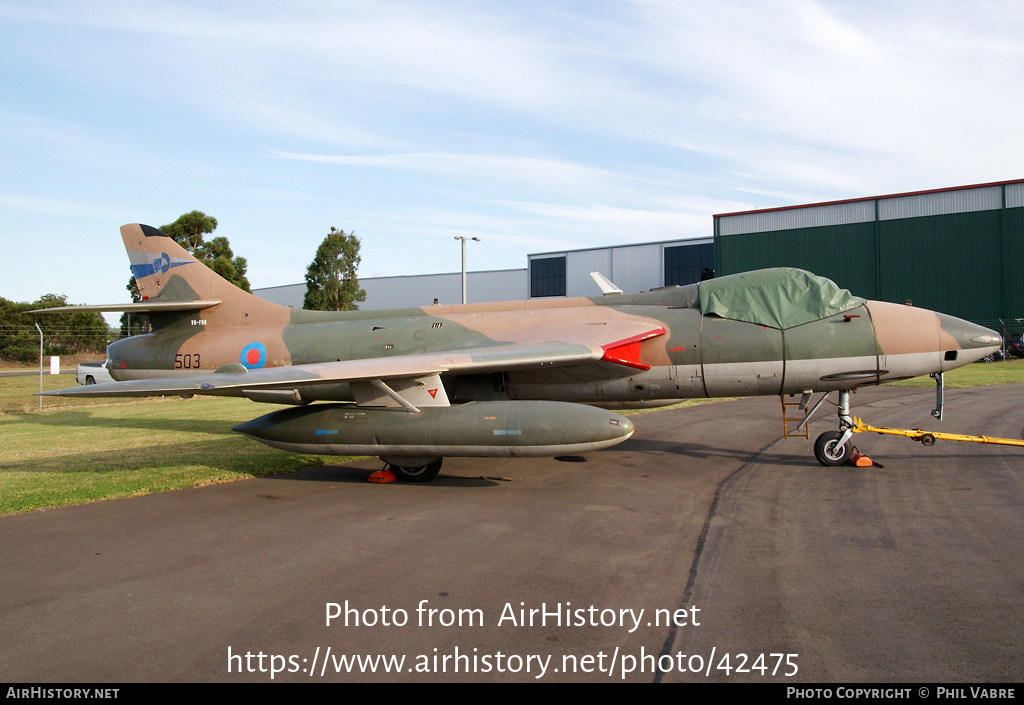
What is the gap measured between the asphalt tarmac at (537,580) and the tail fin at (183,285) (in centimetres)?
480

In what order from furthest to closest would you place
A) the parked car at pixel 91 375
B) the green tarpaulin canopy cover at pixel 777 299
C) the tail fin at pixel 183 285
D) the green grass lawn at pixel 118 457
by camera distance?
the parked car at pixel 91 375, the tail fin at pixel 183 285, the green tarpaulin canopy cover at pixel 777 299, the green grass lawn at pixel 118 457

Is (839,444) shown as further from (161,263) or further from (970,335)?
(161,263)

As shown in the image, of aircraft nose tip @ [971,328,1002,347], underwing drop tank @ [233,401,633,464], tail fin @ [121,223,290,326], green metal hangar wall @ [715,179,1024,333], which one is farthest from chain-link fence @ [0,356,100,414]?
green metal hangar wall @ [715,179,1024,333]

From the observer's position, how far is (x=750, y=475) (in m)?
9.16

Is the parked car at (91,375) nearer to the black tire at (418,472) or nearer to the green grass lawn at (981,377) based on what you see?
the black tire at (418,472)

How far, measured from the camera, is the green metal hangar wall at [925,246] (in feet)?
123

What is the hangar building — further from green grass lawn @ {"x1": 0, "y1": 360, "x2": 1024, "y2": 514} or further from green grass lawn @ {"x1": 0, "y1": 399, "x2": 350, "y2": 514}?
green grass lawn @ {"x1": 0, "y1": 399, "x2": 350, "y2": 514}

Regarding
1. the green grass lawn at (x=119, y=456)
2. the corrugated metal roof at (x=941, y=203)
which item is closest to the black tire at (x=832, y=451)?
the green grass lawn at (x=119, y=456)

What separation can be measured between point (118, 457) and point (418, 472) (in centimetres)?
601

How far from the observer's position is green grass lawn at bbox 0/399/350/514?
876 cm

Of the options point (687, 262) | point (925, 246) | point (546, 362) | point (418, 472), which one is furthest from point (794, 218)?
point (418, 472)

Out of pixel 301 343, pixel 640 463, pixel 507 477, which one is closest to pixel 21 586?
pixel 507 477
